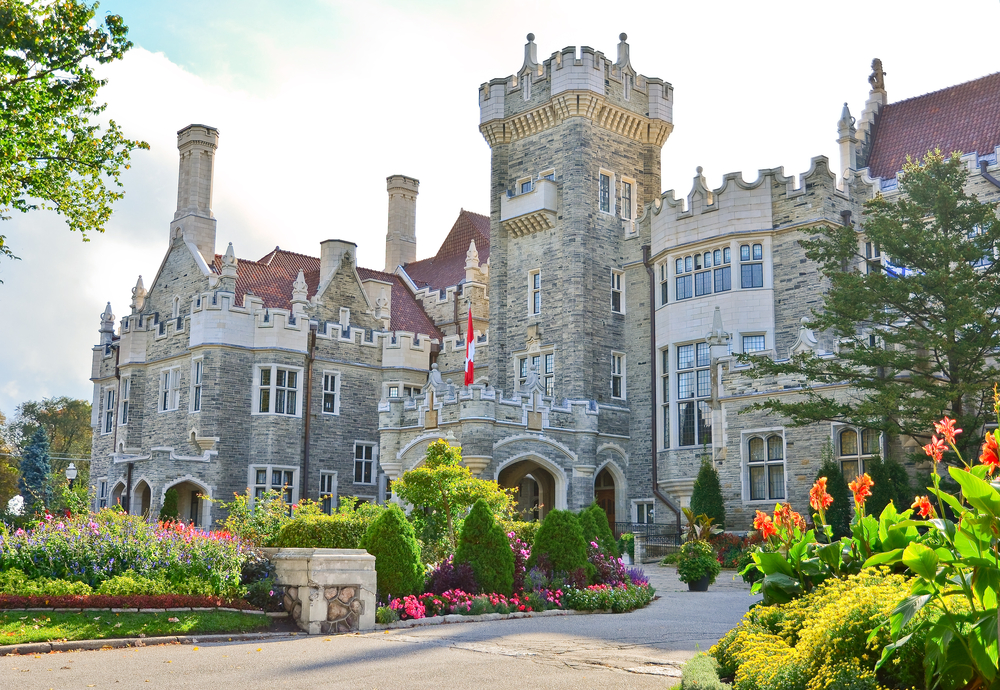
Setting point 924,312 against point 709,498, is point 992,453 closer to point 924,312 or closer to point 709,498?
point 924,312

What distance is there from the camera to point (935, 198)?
18953 mm

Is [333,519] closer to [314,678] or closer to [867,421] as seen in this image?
[314,678]

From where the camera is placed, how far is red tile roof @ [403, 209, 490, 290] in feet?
135

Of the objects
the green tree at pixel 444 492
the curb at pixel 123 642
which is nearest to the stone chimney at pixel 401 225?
the green tree at pixel 444 492

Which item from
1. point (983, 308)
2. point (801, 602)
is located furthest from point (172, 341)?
point (801, 602)

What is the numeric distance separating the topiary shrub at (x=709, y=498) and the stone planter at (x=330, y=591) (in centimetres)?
1286

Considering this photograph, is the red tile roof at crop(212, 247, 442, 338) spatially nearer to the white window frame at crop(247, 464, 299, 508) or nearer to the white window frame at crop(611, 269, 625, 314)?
the white window frame at crop(247, 464, 299, 508)

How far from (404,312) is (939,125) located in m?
19.9

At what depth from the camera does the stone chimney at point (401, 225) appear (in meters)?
44.8

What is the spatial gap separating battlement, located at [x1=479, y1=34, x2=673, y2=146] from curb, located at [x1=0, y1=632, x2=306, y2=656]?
2182cm

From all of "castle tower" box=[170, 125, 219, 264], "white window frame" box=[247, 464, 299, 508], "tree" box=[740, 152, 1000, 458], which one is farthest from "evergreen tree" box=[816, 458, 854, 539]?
"castle tower" box=[170, 125, 219, 264]

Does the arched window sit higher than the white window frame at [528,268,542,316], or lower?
lower

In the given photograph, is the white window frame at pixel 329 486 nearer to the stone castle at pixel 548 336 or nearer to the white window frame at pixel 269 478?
the stone castle at pixel 548 336

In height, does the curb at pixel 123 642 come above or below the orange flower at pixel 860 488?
below
